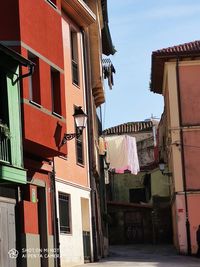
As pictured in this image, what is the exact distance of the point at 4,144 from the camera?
50.7ft

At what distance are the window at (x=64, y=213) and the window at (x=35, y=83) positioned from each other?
14.4 feet

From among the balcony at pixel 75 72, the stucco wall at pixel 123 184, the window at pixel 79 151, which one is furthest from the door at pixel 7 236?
the stucco wall at pixel 123 184

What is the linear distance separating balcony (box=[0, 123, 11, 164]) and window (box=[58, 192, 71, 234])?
233 inches

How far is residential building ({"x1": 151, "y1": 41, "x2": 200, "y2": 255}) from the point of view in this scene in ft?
105

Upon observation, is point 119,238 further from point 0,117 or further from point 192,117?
point 0,117

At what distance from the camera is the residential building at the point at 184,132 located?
32.0 meters

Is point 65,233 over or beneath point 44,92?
beneath

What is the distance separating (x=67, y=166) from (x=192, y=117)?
1197 centimetres

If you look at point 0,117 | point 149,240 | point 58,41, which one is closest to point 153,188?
point 149,240

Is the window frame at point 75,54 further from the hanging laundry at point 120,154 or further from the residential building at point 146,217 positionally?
the residential building at point 146,217

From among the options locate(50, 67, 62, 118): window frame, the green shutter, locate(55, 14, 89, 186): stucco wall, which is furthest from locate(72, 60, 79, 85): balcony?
the green shutter

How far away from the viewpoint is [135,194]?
51938mm

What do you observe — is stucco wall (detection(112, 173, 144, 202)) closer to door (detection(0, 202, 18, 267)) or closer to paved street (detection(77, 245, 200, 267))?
paved street (detection(77, 245, 200, 267))

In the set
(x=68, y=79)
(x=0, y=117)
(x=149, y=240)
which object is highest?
(x=68, y=79)
